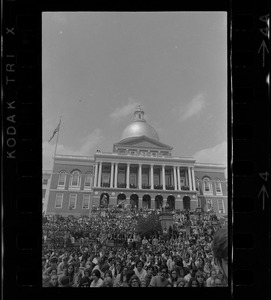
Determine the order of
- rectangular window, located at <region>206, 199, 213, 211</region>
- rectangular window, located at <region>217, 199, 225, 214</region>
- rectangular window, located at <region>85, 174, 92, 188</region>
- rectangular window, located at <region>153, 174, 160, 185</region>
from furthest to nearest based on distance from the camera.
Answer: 1. rectangular window, located at <region>153, 174, 160, 185</region>
2. rectangular window, located at <region>85, 174, 92, 188</region>
3. rectangular window, located at <region>206, 199, 213, 211</region>
4. rectangular window, located at <region>217, 199, 225, 214</region>

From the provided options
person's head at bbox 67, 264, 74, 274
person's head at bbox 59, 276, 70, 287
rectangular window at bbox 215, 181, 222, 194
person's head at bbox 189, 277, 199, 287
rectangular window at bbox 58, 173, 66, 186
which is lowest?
person's head at bbox 189, 277, 199, 287

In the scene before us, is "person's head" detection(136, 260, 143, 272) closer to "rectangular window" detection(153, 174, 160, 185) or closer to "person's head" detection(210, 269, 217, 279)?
"person's head" detection(210, 269, 217, 279)

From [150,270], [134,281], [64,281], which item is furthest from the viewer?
[150,270]

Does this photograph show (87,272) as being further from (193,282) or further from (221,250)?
(221,250)

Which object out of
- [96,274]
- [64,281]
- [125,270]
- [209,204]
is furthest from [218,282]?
[209,204]

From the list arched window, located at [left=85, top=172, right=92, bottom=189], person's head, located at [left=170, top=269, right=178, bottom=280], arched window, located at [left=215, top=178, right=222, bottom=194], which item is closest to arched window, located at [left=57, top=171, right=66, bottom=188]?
arched window, located at [left=85, top=172, right=92, bottom=189]
